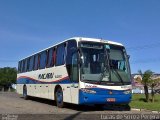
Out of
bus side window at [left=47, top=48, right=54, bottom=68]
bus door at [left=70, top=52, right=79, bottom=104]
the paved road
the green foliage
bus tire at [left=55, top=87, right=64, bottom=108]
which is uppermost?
the green foliage

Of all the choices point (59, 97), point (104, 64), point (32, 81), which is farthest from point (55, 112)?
point (32, 81)

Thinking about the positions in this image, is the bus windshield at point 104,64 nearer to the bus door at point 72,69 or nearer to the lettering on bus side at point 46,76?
the bus door at point 72,69

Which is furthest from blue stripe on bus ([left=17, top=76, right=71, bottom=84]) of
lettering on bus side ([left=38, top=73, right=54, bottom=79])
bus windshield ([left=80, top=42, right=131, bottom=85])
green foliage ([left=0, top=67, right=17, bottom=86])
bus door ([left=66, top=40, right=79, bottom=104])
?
green foliage ([left=0, top=67, right=17, bottom=86])

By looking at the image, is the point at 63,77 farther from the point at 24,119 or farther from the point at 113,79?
the point at 24,119

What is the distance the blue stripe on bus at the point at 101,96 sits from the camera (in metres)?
16.7

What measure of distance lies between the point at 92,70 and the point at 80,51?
107 cm

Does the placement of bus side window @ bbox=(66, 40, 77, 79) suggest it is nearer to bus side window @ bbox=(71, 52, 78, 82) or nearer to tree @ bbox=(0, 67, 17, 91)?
bus side window @ bbox=(71, 52, 78, 82)

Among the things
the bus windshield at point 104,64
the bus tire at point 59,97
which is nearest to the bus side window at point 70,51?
the bus windshield at point 104,64

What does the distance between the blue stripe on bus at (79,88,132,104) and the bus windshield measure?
0.42 m

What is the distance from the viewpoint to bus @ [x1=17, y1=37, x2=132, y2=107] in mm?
16844

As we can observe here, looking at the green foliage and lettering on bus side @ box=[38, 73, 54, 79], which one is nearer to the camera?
lettering on bus side @ box=[38, 73, 54, 79]

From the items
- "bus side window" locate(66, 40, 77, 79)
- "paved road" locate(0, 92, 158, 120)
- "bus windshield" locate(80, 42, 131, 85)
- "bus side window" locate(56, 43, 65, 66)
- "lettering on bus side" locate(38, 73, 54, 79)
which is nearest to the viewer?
"paved road" locate(0, 92, 158, 120)

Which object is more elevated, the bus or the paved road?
the bus

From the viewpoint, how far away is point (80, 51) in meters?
17.2
